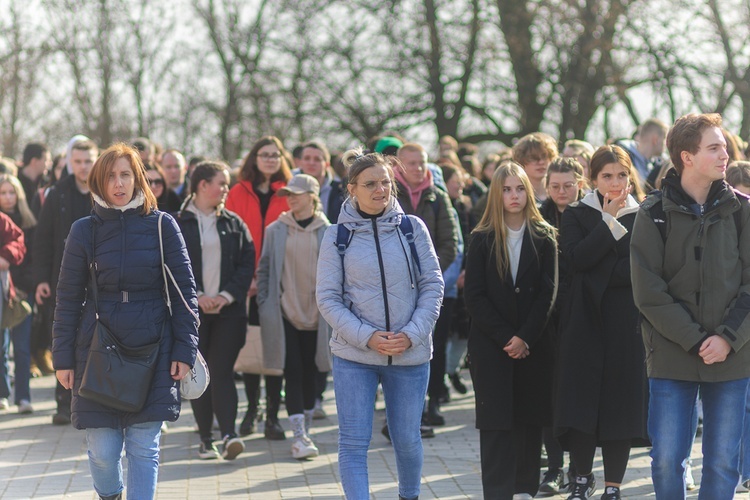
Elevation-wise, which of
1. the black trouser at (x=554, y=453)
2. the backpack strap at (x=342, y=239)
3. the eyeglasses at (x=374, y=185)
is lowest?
the black trouser at (x=554, y=453)

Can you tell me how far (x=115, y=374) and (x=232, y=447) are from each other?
280 centimetres

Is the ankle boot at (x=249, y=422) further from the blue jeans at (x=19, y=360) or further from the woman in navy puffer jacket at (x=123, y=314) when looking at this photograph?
the woman in navy puffer jacket at (x=123, y=314)

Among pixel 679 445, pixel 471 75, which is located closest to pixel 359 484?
pixel 679 445

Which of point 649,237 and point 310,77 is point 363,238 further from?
point 310,77

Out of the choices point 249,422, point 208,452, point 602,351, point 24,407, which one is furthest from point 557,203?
point 24,407

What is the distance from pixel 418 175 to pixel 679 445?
413cm

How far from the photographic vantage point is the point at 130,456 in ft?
20.6

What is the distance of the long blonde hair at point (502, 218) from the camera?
7281mm

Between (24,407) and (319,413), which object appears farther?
(24,407)

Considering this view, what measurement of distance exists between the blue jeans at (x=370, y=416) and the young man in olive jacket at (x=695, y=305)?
1.23 meters

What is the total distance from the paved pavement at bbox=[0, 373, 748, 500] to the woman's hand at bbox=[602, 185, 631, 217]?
177 cm

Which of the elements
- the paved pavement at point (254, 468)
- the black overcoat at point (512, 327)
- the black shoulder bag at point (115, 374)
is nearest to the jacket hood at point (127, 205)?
the black shoulder bag at point (115, 374)

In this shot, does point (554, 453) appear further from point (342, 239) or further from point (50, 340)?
point (50, 340)

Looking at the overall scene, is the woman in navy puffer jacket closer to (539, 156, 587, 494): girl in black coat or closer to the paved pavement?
the paved pavement
